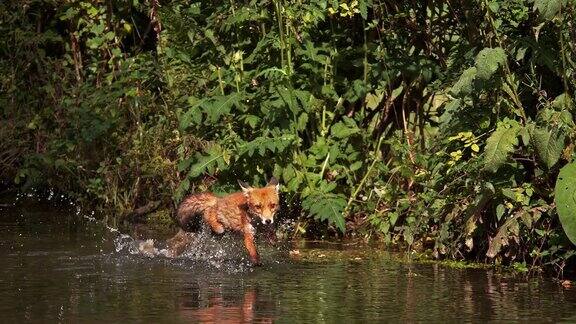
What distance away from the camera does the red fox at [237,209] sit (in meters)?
11.3

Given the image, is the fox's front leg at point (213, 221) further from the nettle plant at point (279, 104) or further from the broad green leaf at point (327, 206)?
the broad green leaf at point (327, 206)

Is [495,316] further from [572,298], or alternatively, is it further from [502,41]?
[502,41]

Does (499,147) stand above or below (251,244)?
above

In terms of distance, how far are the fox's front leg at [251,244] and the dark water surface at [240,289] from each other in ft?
0.32

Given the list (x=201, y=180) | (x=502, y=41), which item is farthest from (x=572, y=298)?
(x=201, y=180)

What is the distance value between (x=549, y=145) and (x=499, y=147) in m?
0.42

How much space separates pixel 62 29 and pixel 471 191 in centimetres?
816

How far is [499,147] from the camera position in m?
10.5

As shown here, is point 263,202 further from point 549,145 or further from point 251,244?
point 549,145

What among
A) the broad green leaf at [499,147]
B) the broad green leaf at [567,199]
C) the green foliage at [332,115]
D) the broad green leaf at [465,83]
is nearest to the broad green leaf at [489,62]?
the green foliage at [332,115]

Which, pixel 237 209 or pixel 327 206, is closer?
pixel 237 209

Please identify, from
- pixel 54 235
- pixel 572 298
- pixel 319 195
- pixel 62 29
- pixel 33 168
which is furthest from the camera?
pixel 62 29

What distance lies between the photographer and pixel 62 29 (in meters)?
17.4

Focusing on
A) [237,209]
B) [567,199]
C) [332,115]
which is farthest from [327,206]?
[567,199]
